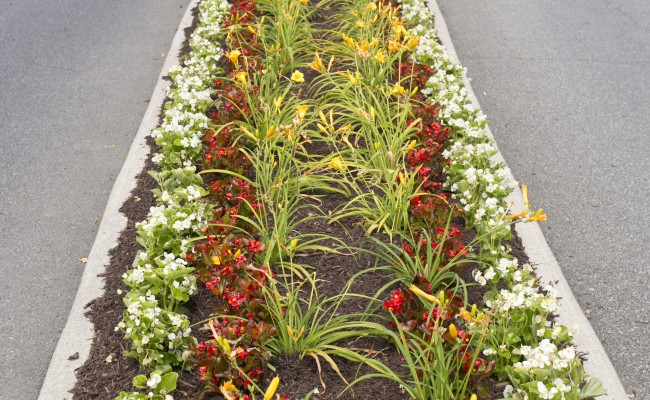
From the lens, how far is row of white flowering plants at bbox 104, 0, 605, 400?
280 cm

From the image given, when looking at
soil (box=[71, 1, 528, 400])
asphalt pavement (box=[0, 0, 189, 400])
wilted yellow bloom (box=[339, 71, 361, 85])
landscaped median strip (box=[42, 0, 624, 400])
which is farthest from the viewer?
wilted yellow bloom (box=[339, 71, 361, 85])

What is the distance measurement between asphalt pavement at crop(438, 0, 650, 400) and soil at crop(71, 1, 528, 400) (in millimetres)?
681

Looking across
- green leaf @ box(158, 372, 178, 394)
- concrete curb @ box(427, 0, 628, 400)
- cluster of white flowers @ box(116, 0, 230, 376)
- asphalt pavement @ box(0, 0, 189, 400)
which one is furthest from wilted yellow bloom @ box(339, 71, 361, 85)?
green leaf @ box(158, 372, 178, 394)

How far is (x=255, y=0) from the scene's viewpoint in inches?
246

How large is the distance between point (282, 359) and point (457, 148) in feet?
5.62

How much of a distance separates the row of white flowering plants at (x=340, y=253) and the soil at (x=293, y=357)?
13mm

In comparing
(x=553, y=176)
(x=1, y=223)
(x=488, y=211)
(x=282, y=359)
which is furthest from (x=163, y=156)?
(x=553, y=176)

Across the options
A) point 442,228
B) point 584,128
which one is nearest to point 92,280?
point 442,228

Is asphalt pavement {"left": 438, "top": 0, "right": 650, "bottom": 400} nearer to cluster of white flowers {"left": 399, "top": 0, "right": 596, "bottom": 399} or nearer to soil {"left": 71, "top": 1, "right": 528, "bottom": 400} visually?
cluster of white flowers {"left": 399, "top": 0, "right": 596, "bottom": 399}

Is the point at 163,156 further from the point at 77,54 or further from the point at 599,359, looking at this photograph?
the point at 77,54

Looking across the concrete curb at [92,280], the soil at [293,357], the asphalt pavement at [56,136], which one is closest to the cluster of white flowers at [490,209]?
the soil at [293,357]

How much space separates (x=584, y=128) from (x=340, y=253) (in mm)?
2778

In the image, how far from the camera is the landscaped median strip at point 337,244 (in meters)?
2.79

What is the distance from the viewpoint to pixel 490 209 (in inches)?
138
